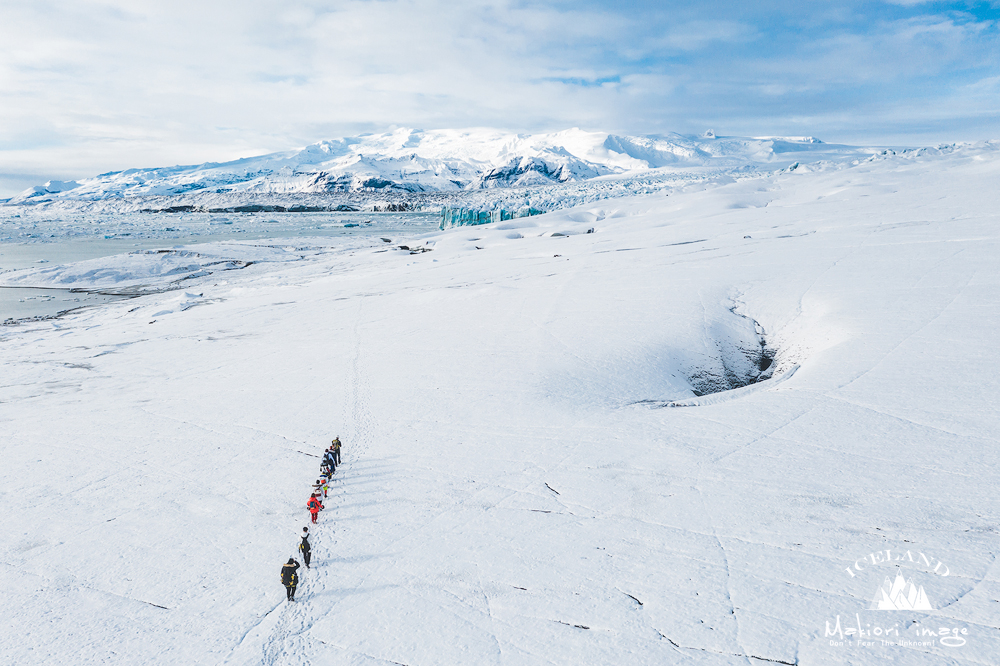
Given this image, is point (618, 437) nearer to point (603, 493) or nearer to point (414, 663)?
point (603, 493)

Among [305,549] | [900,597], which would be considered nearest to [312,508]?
[305,549]

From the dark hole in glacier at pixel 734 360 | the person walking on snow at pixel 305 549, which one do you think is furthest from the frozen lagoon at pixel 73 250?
the dark hole in glacier at pixel 734 360

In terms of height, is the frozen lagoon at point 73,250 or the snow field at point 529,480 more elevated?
the frozen lagoon at point 73,250

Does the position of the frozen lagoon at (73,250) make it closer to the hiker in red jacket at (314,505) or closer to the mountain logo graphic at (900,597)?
the hiker in red jacket at (314,505)

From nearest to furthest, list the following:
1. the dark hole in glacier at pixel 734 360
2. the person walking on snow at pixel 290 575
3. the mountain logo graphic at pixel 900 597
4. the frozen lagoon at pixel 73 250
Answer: the mountain logo graphic at pixel 900 597 → the person walking on snow at pixel 290 575 → the dark hole in glacier at pixel 734 360 → the frozen lagoon at pixel 73 250

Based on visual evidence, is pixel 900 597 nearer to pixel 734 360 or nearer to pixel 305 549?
pixel 305 549

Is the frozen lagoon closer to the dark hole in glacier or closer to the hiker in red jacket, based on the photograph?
the hiker in red jacket
